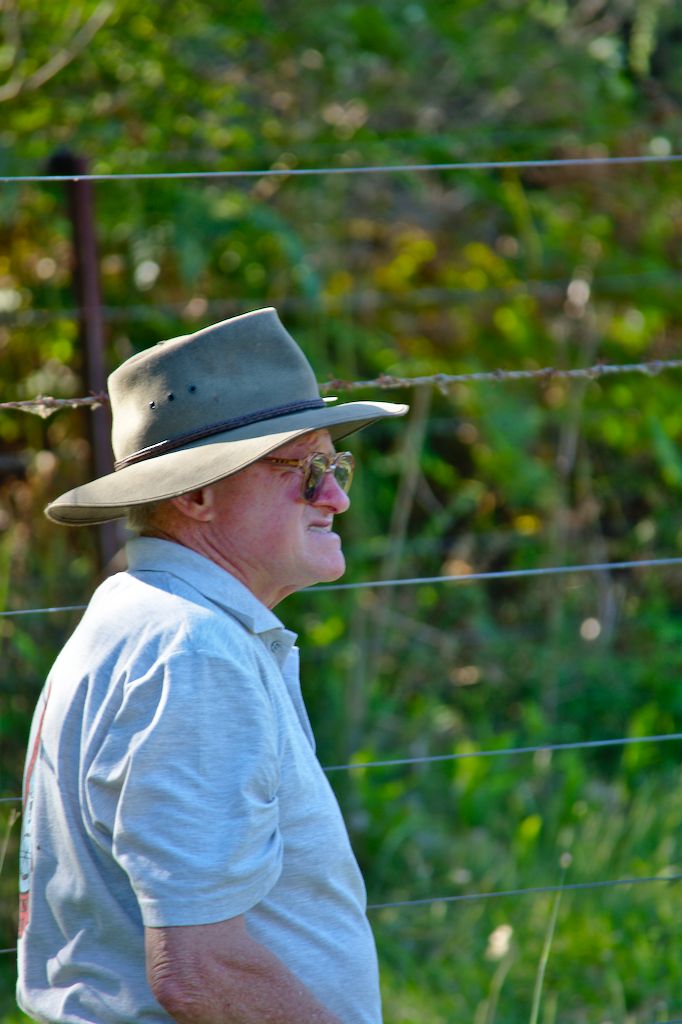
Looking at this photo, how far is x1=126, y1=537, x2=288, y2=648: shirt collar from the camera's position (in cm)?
165

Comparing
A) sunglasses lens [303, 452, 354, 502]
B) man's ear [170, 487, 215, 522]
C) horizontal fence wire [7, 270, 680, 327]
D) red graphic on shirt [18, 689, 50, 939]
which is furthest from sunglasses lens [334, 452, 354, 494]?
horizontal fence wire [7, 270, 680, 327]

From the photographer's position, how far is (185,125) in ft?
14.5

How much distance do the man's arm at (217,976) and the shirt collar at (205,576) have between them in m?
0.38

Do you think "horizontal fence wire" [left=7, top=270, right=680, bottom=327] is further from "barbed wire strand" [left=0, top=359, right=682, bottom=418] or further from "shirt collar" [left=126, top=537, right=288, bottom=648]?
"shirt collar" [left=126, top=537, right=288, bottom=648]

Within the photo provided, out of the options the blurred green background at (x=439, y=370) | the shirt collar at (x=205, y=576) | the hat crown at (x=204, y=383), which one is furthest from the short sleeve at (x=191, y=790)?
the blurred green background at (x=439, y=370)

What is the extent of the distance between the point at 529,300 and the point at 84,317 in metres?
2.21

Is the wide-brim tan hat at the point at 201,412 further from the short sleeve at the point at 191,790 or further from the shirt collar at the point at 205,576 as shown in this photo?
the short sleeve at the point at 191,790

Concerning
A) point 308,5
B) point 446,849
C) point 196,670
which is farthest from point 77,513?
point 308,5

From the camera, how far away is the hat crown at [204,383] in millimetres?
1723

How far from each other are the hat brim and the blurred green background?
5.33ft

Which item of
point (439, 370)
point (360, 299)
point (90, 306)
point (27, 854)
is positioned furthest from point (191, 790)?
point (360, 299)

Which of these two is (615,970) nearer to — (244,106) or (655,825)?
(655,825)

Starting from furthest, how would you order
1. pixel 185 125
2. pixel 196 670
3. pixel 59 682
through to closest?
pixel 185 125 → pixel 59 682 → pixel 196 670

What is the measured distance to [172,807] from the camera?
1465mm
